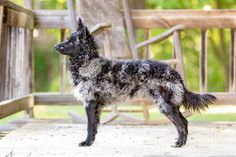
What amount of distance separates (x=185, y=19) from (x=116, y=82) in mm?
1885

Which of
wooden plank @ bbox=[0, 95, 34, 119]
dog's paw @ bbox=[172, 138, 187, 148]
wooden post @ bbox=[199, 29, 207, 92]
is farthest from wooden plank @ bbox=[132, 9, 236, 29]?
dog's paw @ bbox=[172, 138, 187, 148]

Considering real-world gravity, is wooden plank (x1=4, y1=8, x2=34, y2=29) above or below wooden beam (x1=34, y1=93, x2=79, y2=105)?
above

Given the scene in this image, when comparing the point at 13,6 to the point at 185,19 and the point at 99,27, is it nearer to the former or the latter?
the point at 99,27

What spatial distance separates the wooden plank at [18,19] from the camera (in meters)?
4.72

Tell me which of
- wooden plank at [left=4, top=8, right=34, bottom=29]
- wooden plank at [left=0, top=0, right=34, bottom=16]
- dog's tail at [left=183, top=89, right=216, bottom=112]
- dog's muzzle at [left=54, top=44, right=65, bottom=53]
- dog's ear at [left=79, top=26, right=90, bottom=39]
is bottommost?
dog's tail at [left=183, top=89, right=216, bottom=112]

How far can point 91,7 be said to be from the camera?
5.38 m

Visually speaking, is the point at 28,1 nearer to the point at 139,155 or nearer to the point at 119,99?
the point at 119,99

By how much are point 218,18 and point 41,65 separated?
7.43 meters

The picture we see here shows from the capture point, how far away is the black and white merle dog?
12.9 ft

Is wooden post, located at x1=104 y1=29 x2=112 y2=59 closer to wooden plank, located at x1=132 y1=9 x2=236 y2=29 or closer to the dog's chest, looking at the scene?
wooden plank, located at x1=132 y1=9 x2=236 y2=29

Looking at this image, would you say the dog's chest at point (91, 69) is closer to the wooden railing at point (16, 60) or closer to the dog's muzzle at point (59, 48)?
the dog's muzzle at point (59, 48)

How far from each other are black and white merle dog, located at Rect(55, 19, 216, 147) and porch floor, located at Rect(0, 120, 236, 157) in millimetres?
166

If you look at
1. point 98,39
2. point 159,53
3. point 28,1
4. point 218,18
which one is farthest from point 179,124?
point 159,53

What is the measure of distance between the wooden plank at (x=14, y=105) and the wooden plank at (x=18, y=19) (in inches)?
24.7
